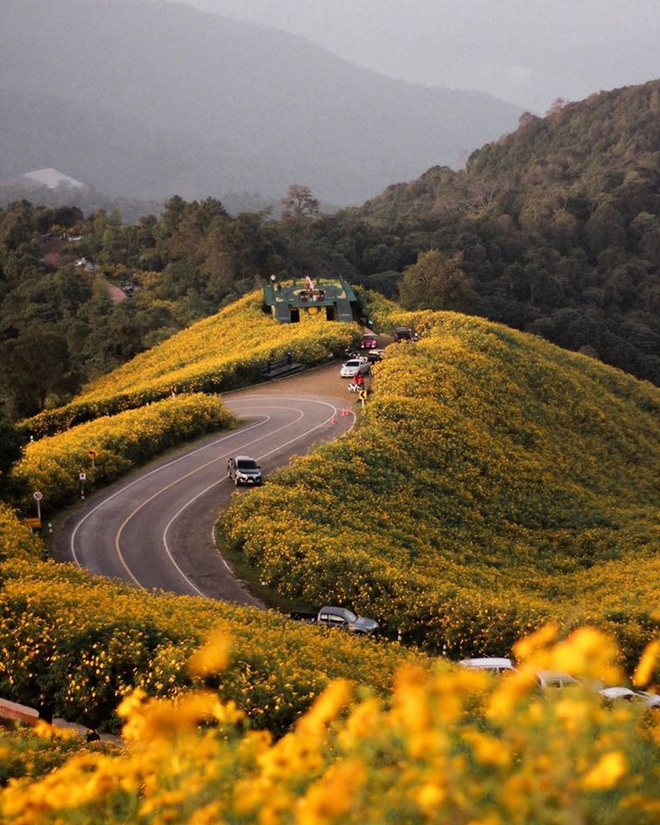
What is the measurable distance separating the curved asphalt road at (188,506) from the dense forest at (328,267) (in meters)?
17.8

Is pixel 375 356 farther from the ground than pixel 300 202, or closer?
closer

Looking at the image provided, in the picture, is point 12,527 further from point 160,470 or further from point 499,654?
point 499,654

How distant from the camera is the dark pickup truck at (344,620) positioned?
18172 mm

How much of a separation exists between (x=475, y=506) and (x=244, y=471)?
671cm

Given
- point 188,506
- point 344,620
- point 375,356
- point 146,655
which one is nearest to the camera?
point 146,655

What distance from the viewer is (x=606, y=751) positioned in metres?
4.27

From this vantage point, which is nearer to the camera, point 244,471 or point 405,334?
point 244,471

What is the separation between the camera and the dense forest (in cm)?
6050

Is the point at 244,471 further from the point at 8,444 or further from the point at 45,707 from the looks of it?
the point at 45,707

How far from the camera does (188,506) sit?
25688mm

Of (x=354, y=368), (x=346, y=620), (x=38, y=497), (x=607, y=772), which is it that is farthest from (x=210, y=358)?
(x=607, y=772)

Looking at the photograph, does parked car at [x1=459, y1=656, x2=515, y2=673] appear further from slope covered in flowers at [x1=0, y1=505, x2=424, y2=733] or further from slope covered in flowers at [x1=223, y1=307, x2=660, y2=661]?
slope covered in flowers at [x1=0, y1=505, x2=424, y2=733]

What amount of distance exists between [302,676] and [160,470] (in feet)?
55.8

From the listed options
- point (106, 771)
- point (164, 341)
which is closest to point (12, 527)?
point (106, 771)
